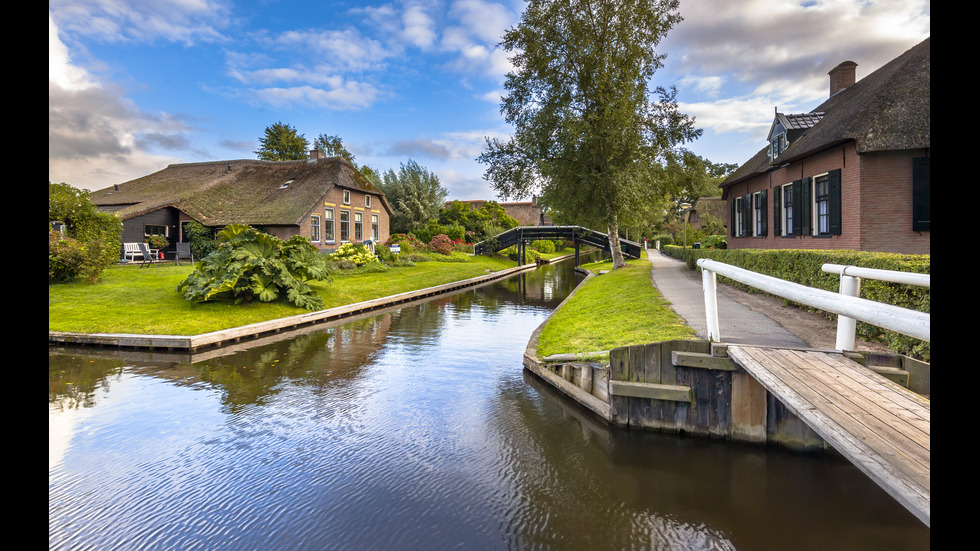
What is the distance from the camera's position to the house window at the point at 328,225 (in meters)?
27.5

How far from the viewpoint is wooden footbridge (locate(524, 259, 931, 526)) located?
8.25 ft

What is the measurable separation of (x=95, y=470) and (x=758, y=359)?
693cm

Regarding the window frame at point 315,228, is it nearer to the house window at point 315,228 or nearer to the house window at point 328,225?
the house window at point 315,228

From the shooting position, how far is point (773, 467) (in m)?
5.25

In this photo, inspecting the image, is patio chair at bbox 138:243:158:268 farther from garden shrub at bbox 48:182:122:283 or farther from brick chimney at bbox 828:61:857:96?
brick chimney at bbox 828:61:857:96

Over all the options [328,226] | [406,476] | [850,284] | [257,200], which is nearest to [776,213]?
[850,284]

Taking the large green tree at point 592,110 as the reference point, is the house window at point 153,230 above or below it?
below

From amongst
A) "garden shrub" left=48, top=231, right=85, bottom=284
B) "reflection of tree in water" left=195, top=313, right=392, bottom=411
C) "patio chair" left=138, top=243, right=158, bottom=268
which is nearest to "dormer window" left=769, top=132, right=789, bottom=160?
"reflection of tree in water" left=195, top=313, right=392, bottom=411

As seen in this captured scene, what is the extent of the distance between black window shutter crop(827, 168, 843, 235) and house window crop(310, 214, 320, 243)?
74.8ft

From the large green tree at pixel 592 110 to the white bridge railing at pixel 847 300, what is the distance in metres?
14.3

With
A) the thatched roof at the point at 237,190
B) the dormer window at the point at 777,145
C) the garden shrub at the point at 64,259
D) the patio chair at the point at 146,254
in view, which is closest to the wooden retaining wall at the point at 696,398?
the dormer window at the point at 777,145
